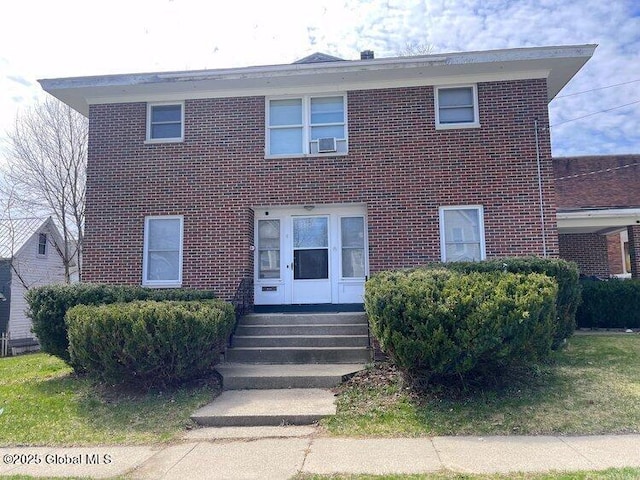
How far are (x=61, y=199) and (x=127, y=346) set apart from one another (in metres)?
19.5

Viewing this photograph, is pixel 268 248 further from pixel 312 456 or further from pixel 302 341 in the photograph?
pixel 312 456

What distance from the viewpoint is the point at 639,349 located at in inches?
359

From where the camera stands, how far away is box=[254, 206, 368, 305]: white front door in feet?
35.2

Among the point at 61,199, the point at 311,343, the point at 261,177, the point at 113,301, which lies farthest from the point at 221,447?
the point at 61,199

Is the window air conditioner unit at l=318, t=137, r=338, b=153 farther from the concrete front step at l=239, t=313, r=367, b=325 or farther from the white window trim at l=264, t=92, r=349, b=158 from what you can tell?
the concrete front step at l=239, t=313, r=367, b=325

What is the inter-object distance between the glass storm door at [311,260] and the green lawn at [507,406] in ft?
10.3

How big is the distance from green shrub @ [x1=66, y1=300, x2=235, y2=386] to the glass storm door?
3483 millimetres

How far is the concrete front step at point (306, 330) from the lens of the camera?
9242 mm

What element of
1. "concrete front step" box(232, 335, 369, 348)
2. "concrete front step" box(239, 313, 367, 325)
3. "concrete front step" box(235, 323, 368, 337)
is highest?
"concrete front step" box(239, 313, 367, 325)

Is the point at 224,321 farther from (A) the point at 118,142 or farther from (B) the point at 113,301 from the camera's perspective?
(A) the point at 118,142

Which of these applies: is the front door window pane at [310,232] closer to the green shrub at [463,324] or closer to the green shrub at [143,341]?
the green shrub at [143,341]

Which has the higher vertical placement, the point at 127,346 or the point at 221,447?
the point at 127,346

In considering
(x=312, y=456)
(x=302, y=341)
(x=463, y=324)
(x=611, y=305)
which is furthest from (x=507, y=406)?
(x=611, y=305)

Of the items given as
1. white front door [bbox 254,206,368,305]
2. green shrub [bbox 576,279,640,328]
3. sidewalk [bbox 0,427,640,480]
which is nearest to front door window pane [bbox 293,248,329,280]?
white front door [bbox 254,206,368,305]
